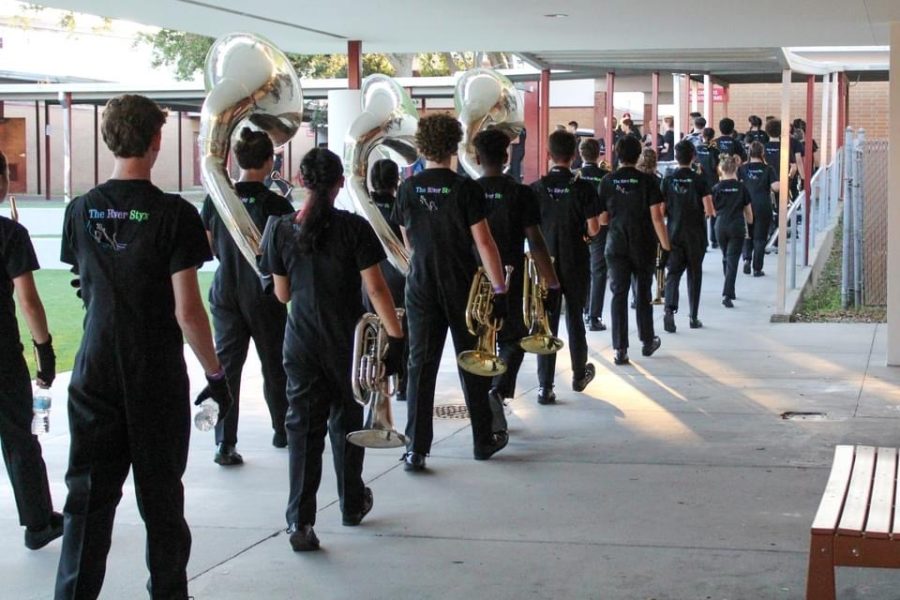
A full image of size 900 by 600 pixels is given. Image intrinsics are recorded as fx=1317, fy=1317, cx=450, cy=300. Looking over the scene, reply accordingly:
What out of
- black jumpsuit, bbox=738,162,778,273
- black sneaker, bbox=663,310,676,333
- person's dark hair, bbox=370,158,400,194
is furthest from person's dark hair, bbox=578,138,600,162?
black jumpsuit, bbox=738,162,778,273

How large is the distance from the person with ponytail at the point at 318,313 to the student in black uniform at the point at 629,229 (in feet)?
18.4

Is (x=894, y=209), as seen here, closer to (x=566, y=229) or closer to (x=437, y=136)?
(x=566, y=229)

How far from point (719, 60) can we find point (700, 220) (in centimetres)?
499

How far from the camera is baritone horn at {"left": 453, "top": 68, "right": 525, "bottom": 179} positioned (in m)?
9.77

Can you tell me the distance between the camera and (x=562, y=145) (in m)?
9.31

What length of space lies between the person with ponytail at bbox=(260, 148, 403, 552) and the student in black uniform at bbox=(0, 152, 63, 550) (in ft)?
3.32

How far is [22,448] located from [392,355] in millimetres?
1641

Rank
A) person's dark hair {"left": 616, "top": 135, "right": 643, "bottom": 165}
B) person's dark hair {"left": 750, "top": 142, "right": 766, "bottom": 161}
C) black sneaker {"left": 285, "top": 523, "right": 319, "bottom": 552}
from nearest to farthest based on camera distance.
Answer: black sneaker {"left": 285, "top": 523, "right": 319, "bottom": 552}
person's dark hair {"left": 616, "top": 135, "right": 643, "bottom": 165}
person's dark hair {"left": 750, "top": 142, "right": 766, "bottom": 161}

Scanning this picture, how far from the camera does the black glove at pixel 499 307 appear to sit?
286 inches

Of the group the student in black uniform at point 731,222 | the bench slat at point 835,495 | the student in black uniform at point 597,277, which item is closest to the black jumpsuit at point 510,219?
the bench slat at point 835,495

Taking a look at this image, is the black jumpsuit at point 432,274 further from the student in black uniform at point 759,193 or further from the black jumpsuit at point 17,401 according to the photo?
the student in black uniform at point 759,193

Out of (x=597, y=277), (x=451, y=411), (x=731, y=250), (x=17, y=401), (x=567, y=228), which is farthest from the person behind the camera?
(x=731, y=250)

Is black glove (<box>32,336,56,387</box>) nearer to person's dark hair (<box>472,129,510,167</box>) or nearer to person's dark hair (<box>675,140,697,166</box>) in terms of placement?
person's dark hair (<box>472,129,510,167</box>)

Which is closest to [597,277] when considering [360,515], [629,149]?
[629,149]
